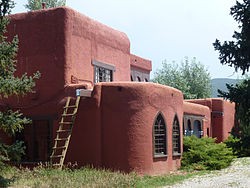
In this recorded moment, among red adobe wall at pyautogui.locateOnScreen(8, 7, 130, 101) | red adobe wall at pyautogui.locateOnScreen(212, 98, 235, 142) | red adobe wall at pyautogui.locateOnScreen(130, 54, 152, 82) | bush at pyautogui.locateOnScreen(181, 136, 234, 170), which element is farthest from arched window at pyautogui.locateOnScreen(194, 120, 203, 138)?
red adobe wall at pyautogui.locateOnScreen(8, 7, 130, 101)

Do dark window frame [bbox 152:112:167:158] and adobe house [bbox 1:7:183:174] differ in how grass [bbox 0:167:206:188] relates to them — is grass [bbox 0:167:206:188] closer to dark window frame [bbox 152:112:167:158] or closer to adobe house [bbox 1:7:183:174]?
adobe house [bbox 1:7:183:174]

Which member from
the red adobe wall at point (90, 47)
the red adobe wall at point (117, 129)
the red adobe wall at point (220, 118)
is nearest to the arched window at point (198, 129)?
the red adobe wall at point (220, 118)

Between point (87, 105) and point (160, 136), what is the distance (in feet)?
12.5

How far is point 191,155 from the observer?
23312mm

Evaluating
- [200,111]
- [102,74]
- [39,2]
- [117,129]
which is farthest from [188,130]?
[39,2]

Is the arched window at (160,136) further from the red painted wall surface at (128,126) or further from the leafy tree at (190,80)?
the leafy tree at (190,80)

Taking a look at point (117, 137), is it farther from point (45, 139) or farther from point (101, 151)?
point (45, 139)

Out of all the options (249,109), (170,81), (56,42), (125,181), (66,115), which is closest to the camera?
(249,109)

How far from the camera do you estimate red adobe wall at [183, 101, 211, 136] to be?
94.3 feet

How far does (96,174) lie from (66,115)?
3476 mm

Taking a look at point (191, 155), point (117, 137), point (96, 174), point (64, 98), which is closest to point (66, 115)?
point (64, 98)

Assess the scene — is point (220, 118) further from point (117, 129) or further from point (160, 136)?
point (117, 129)

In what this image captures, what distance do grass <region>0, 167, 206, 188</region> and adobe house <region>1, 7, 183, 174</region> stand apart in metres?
1.17

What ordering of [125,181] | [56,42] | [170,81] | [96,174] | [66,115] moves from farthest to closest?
1. [170,81]
2. [56,42]
3. [66,115]
4. [96,174]
5. [125,181]
